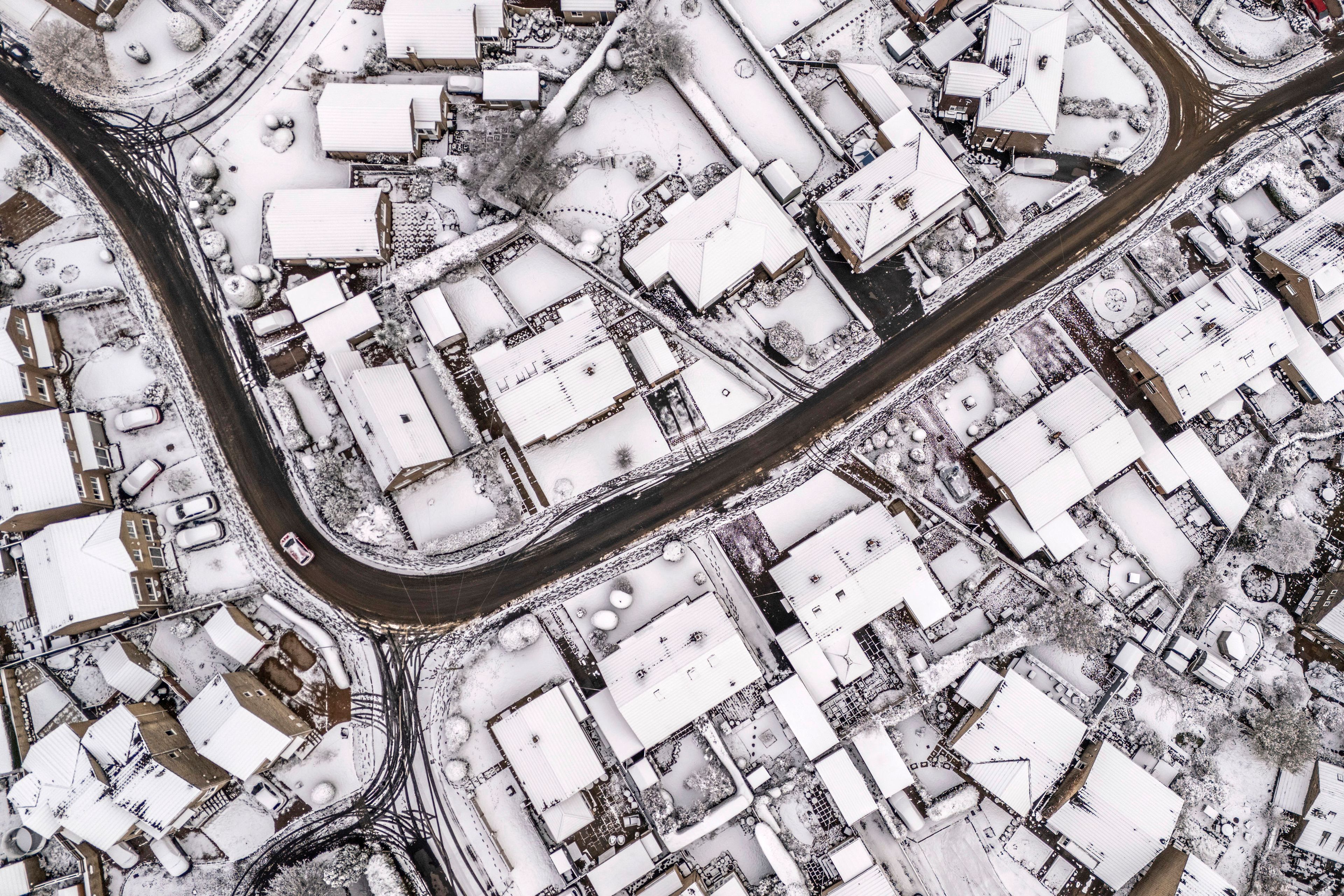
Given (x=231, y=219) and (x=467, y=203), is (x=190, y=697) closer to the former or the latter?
(x=231, y=219)

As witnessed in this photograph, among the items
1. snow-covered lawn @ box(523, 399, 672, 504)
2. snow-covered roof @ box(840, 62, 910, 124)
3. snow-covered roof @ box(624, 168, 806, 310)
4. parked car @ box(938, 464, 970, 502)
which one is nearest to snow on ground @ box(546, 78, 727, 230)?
snow-covered roof @ box(624, 168, 806, 310)

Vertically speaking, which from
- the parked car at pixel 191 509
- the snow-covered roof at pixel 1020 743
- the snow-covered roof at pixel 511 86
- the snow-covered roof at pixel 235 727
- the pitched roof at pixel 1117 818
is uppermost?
the snow-covered roof at pixel 511 86

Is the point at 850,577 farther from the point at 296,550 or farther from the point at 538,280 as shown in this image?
the point at 296,550

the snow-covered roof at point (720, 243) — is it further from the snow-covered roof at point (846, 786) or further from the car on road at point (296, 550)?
the snow-covered roof at point (846, 786)

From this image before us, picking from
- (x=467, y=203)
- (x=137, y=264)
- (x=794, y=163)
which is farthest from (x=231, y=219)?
(x=794, y=163)

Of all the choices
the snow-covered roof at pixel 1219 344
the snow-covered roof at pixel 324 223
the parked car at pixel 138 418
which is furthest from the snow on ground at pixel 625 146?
the snow-covered roof at pixel 1219 344

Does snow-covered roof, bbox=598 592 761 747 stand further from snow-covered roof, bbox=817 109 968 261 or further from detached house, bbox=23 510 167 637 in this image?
detached house, bbox=23 510 167 637
